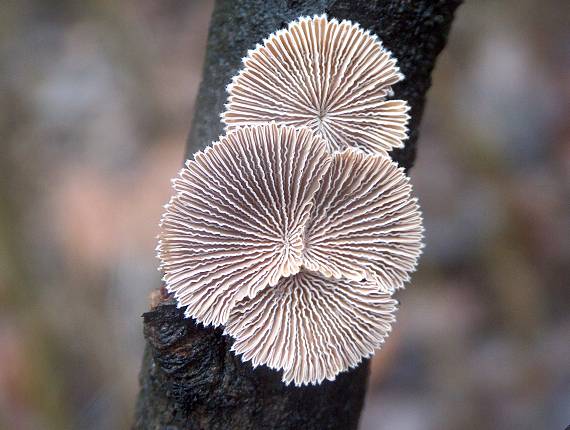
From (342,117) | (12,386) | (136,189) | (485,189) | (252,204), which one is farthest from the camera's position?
(136,189)

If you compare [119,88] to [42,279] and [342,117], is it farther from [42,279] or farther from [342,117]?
[342,117]

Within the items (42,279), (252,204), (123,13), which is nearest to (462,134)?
(123,13)

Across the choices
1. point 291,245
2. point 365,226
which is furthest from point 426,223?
point 291,245

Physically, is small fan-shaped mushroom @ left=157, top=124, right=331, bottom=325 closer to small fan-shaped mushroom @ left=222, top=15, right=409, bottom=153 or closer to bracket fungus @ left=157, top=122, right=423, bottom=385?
bracket fungus @ left=157, top=122, right=423, bottom=385

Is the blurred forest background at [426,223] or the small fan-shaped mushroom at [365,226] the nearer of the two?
the small fan-shaped mushroom at [365,226]

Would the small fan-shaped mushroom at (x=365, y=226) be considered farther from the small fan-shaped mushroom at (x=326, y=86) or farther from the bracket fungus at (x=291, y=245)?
the small fan-shaped mushroom at (x=326, y=86)

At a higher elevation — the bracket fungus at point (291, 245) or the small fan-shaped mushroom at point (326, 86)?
the small fan-shaped mushroom at point (326, 86)

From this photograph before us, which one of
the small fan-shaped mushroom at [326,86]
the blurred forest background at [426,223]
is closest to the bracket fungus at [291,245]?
the small fan-shaped mushroom at [326,86]

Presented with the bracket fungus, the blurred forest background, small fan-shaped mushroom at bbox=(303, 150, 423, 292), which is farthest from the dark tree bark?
the blurred forest background
